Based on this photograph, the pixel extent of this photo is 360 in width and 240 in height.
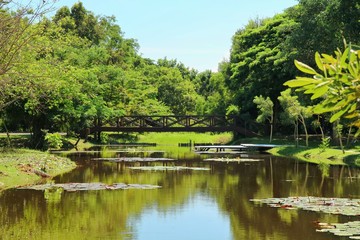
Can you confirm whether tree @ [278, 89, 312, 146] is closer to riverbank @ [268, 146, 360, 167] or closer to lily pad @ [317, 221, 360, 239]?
riverbank @ [268, 146, 360, 167]

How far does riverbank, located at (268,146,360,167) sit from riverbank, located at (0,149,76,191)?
1375cm

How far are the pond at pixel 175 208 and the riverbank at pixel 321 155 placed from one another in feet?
14.6

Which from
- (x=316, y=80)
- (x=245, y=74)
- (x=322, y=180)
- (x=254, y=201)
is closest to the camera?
(x=316, y=80)

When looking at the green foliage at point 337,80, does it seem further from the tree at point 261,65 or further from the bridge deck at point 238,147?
the tree at point 261,65

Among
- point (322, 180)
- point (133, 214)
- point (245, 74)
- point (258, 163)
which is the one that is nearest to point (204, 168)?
point (258, 163)

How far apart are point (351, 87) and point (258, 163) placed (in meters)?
26.1

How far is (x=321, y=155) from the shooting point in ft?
100

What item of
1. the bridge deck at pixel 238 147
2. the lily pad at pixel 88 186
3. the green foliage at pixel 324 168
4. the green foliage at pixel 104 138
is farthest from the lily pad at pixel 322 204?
the green foliage at pixel 104 138

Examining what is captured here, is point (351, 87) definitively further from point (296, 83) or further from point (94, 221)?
point (94, 221)

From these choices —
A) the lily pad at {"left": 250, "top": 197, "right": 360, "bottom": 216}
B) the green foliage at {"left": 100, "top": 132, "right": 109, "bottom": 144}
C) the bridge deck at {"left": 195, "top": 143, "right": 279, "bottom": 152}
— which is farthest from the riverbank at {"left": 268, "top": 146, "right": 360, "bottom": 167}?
the green foliage at {"left": 100, "top": 132, "right": 109, "bottom": 144}

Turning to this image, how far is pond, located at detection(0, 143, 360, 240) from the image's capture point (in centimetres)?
1077

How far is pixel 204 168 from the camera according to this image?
80.9 ft

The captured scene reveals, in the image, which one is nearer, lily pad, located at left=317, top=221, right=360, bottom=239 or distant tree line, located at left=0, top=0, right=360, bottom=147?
lily pad, located at left=317, top=221, right=360, bottom=239

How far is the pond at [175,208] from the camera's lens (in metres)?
10.8
